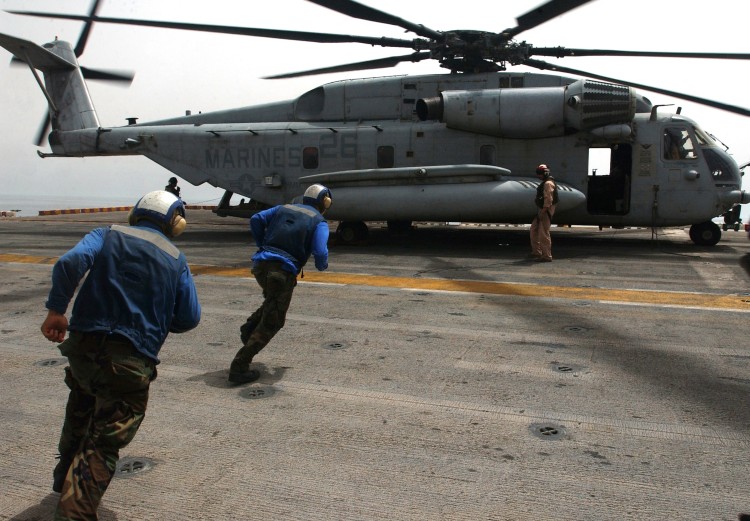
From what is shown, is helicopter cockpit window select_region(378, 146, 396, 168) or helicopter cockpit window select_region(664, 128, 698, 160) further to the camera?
helicopter cockpit window select_region(378, 146, 396, 168)

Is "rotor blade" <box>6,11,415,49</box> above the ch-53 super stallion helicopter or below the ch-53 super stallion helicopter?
above

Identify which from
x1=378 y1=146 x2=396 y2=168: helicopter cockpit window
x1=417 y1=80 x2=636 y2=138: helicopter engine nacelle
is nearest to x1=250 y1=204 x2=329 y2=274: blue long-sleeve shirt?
x1=417 y1=80 x2=636 y2=138: helicopter engine nacelle

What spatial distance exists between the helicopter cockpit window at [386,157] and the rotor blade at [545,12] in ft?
12.4

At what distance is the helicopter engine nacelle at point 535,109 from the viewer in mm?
11805

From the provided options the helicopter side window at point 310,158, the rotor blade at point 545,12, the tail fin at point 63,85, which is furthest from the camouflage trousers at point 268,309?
the tail fin at point 63,85

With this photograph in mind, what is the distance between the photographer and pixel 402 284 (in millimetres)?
8609

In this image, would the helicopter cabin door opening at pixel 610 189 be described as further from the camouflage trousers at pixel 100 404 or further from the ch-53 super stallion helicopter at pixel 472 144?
the camouflage trousers at pixel 100 404

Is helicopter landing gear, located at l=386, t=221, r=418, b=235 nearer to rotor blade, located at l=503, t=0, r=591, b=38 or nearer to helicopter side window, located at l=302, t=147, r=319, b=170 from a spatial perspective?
helicopter side window, located at l=302, t=147, r=319, b=170

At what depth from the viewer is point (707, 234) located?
12.9m

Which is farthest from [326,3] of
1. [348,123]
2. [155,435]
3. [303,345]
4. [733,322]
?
[155,435]

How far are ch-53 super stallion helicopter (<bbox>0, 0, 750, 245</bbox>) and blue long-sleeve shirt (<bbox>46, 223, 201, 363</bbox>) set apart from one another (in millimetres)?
8795

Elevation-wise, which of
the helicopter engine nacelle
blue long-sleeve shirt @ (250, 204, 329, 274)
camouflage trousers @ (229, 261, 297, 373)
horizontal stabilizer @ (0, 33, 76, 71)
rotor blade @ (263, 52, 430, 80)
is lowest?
camouflage trousers @ (229, 261, 297, 373)

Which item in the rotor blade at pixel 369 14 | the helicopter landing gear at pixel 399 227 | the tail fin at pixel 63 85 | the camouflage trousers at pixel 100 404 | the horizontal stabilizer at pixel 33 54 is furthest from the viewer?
the tail fin at pixel 63 85

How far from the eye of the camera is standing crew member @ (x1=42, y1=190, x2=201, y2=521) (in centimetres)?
271
